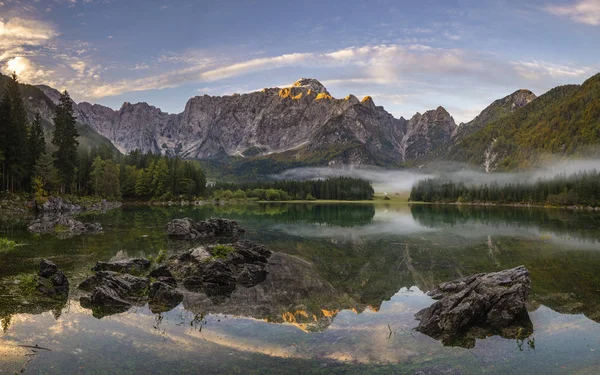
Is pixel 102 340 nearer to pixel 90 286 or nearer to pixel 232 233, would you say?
pixel 90 286

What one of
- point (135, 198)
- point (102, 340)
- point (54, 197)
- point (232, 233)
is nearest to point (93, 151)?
point (135, 198)

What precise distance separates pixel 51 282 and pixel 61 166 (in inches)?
4130

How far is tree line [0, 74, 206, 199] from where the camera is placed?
9381 cm

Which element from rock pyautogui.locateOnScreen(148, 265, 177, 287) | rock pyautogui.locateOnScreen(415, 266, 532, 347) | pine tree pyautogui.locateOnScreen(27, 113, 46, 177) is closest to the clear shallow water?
rock pyautogui.locateOnScreen(415, 266, 532, 347)

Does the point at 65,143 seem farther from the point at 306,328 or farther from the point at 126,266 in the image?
the point at 306,328

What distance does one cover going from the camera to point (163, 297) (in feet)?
85.1

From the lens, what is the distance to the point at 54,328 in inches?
755

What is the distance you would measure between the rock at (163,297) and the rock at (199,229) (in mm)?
30741

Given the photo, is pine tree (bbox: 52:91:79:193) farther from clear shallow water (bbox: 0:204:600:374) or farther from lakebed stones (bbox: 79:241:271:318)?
lakebed stones (bbox: 79:241:271:318)

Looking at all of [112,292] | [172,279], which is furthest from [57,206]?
[112,292]

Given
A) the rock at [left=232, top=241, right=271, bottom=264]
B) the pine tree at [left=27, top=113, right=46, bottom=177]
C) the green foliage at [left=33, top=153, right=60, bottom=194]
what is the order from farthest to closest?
1. the pine tree at [left=27, top=113, right=46, bottom=177]
2. the green foliage at [left=33, top=153, right=60, bottom=194]
3. the rock at [left=232, top=241, right=271, bottom=264]

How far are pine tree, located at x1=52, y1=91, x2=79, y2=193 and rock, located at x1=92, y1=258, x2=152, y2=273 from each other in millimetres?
96587

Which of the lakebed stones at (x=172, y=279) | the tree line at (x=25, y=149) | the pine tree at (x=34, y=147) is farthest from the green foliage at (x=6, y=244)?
→ the pine tree at (x=34, y=147)

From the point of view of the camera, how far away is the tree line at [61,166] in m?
93.8
